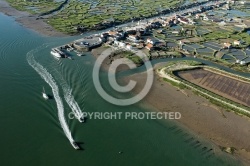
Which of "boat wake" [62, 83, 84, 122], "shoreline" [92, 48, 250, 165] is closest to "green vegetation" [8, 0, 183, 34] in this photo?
"boat wake" [62, 83, 84, 122]

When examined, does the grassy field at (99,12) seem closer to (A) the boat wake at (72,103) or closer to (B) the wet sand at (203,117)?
(A) the boat wake at (72,103)

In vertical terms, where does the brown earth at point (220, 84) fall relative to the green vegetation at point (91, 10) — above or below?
below

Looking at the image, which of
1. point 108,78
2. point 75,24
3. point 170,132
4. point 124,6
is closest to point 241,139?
point 170,132

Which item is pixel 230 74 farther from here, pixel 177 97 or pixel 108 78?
pixel 108 78

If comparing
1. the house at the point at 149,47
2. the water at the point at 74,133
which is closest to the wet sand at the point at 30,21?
the house at the point at 149,47

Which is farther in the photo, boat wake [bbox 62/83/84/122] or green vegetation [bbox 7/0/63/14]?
green vegetation [bbox 7/0/63/14]

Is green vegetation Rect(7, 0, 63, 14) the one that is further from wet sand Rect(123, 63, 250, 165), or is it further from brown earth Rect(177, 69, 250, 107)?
brown earth Rect(177, 69, 250, 107)
